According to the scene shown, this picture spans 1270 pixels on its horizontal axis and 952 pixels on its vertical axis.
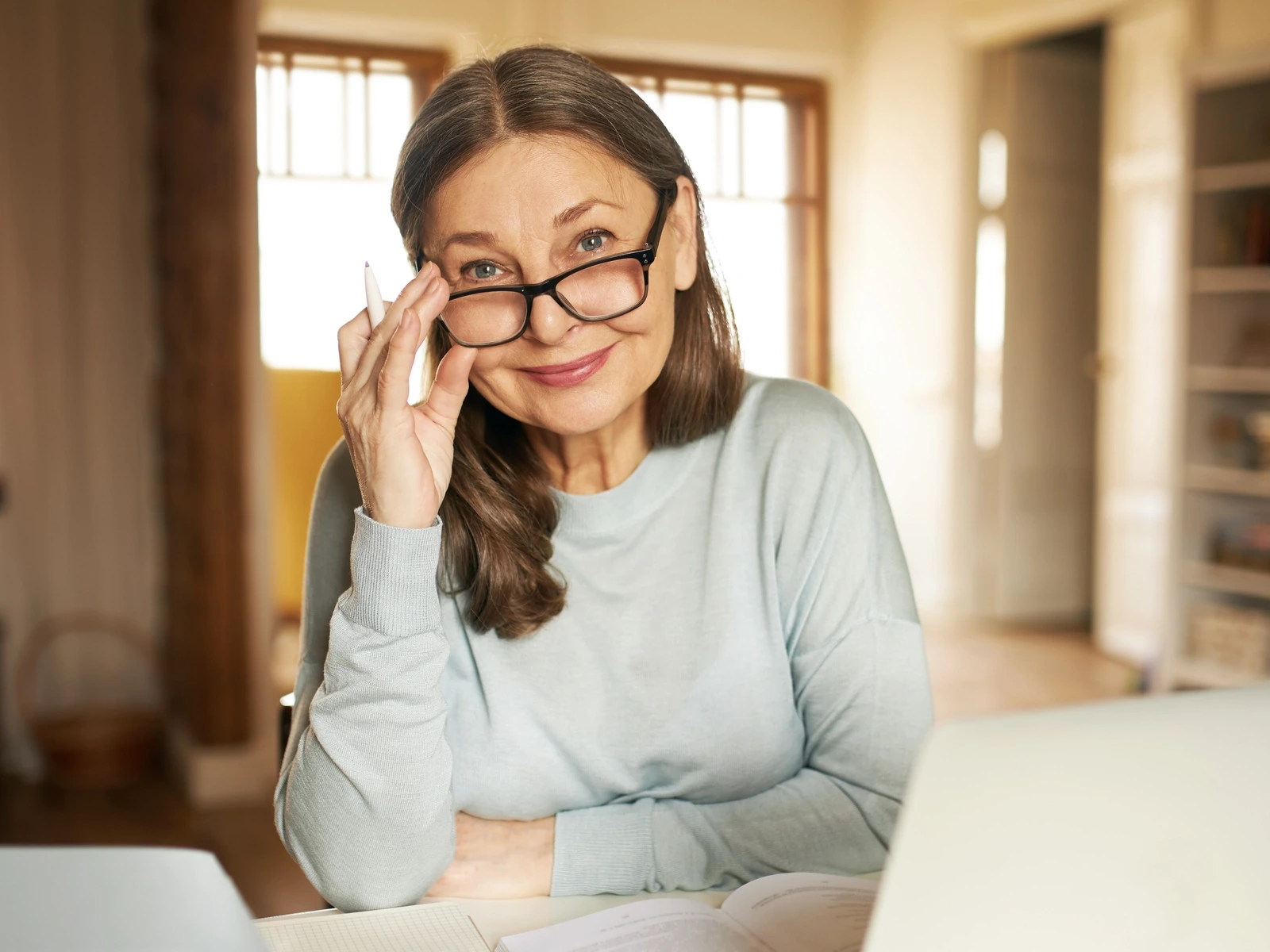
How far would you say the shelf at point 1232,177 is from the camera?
12.5 ft

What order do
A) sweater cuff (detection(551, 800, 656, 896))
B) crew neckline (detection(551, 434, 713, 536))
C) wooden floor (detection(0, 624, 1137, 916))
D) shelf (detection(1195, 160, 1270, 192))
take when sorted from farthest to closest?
shelf (detection(1195, 160, 1270, 192))
wooden floor (detection(0, 624, 1137, 916))
crew neckline (detection(551, 434, 713, 536))
sweater cuff (detection(551, 800, 656, 896))

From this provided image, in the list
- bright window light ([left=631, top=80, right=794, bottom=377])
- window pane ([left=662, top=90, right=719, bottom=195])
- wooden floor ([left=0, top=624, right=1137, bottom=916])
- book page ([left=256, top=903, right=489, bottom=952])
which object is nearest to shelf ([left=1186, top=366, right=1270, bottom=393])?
wooden floor ([left=0, top=624, right=1137, bottom=916])

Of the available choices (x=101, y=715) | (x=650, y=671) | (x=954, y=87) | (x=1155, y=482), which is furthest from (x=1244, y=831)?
(x=954, y=87)

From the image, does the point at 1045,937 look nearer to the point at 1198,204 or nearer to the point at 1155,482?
the point at 1198,204

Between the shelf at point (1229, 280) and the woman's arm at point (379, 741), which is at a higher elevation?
the shelf at point (1229, 280)

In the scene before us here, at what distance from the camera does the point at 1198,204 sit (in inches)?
158

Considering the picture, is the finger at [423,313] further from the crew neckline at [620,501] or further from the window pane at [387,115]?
the window pane at [387,115]

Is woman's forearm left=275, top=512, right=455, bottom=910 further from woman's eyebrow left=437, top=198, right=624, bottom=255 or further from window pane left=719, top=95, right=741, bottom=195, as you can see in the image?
window pane left=719, top=95, right=741, bottom=195

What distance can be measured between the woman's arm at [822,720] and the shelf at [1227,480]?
3.08 meters

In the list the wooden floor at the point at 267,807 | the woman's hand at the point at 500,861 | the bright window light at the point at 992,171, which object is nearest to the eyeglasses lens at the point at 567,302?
the woman's hand at the point at 500,861

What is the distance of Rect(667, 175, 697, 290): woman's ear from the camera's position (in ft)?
4.07

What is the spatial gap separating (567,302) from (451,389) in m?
0.13

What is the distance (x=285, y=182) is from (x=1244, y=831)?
15.7ft

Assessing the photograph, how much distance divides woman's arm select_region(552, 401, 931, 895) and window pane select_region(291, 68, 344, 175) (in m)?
4.08
